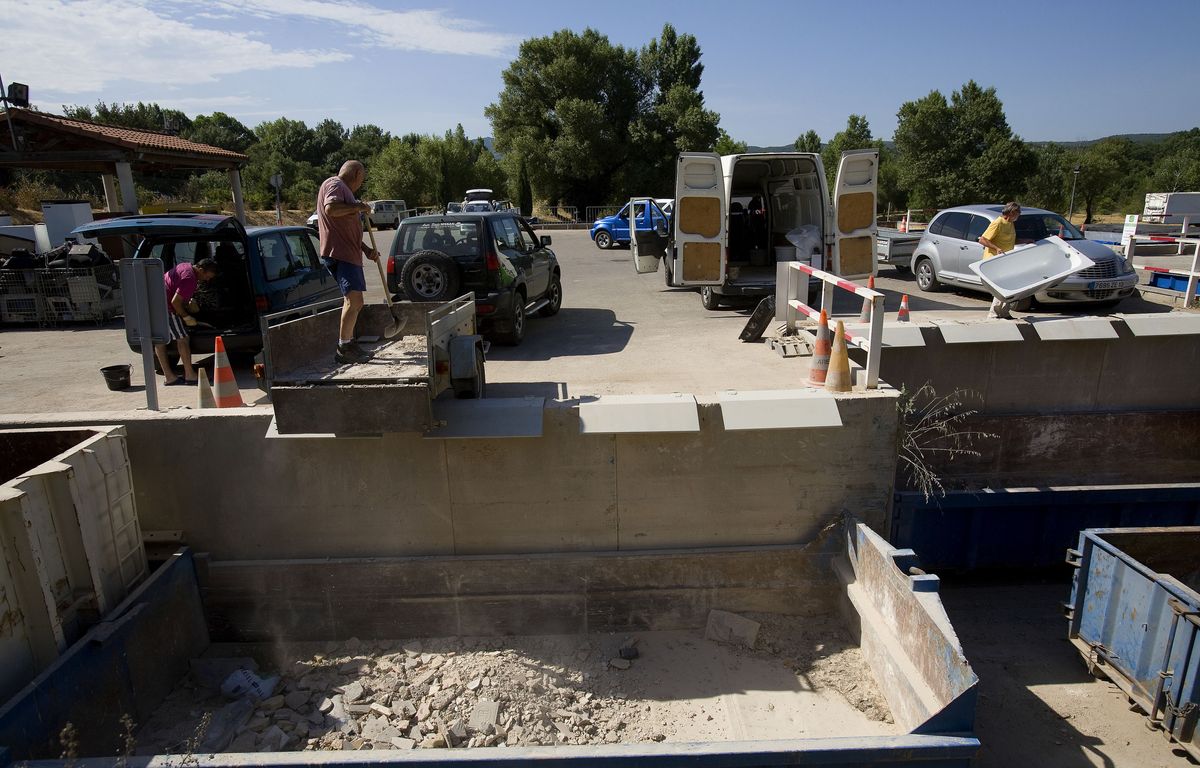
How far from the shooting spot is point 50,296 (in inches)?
504

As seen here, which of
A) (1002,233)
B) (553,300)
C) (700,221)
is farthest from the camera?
(553,300)

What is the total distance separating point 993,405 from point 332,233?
7.40 m

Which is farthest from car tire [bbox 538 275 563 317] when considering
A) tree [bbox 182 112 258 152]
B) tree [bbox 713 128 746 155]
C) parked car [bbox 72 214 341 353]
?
tree [bbox 182 112 258 152]

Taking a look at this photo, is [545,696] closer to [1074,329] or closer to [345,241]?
[345,241]

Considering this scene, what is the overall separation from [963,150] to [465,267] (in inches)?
1995

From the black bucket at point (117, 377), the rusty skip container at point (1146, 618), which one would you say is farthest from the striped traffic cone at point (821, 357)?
the black bucket at point (117, 377)

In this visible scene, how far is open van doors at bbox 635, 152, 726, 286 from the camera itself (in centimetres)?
1121

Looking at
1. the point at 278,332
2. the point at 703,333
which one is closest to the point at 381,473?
the point at 278,332

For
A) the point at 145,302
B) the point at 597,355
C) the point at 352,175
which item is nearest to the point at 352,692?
the point at 145,302

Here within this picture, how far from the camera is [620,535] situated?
232 inches

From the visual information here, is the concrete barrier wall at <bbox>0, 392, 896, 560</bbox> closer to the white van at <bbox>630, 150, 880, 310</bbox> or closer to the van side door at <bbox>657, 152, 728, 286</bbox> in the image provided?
the white van at <bbox>630, 150, 880, 310</bbox>

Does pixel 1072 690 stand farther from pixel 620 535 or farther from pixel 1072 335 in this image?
pixel 1072 335

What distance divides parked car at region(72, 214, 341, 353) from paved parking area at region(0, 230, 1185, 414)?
0.64 metres

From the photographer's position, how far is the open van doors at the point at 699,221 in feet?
36.8
